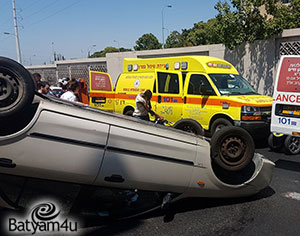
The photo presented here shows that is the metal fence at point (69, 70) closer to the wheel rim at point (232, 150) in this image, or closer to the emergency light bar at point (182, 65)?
the emergency light bar at point (182, 65)

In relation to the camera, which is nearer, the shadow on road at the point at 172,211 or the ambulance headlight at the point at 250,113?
the shadow on road at the point at 172,211

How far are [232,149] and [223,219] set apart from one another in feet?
3.15

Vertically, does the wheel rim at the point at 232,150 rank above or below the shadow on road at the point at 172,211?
above

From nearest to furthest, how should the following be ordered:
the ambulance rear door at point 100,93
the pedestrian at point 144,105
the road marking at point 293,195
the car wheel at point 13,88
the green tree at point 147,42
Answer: the car wheel at point 13,88 < the road marking at point 293,195 < the pedestrian at point 144,105 < the ambulance rear door at point 100,93 < the green tree at point 147,42

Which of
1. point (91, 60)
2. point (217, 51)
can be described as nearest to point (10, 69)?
point (217, 51)

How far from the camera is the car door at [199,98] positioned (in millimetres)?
7402

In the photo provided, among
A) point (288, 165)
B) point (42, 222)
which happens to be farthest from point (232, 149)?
point (288, 165)

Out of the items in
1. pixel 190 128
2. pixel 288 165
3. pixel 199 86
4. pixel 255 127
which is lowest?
pixel 288 165

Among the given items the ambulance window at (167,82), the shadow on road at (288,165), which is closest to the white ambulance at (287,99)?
the shadow on road at (288,165)

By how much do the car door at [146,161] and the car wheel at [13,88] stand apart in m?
0.96

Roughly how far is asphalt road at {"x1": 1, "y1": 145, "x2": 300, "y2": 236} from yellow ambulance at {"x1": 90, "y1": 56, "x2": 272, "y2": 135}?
2.77m

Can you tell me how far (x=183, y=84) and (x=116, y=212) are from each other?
557 centimetres

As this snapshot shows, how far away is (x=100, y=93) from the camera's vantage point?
408 inches

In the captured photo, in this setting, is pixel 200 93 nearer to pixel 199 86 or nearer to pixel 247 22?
pixel 199 86
